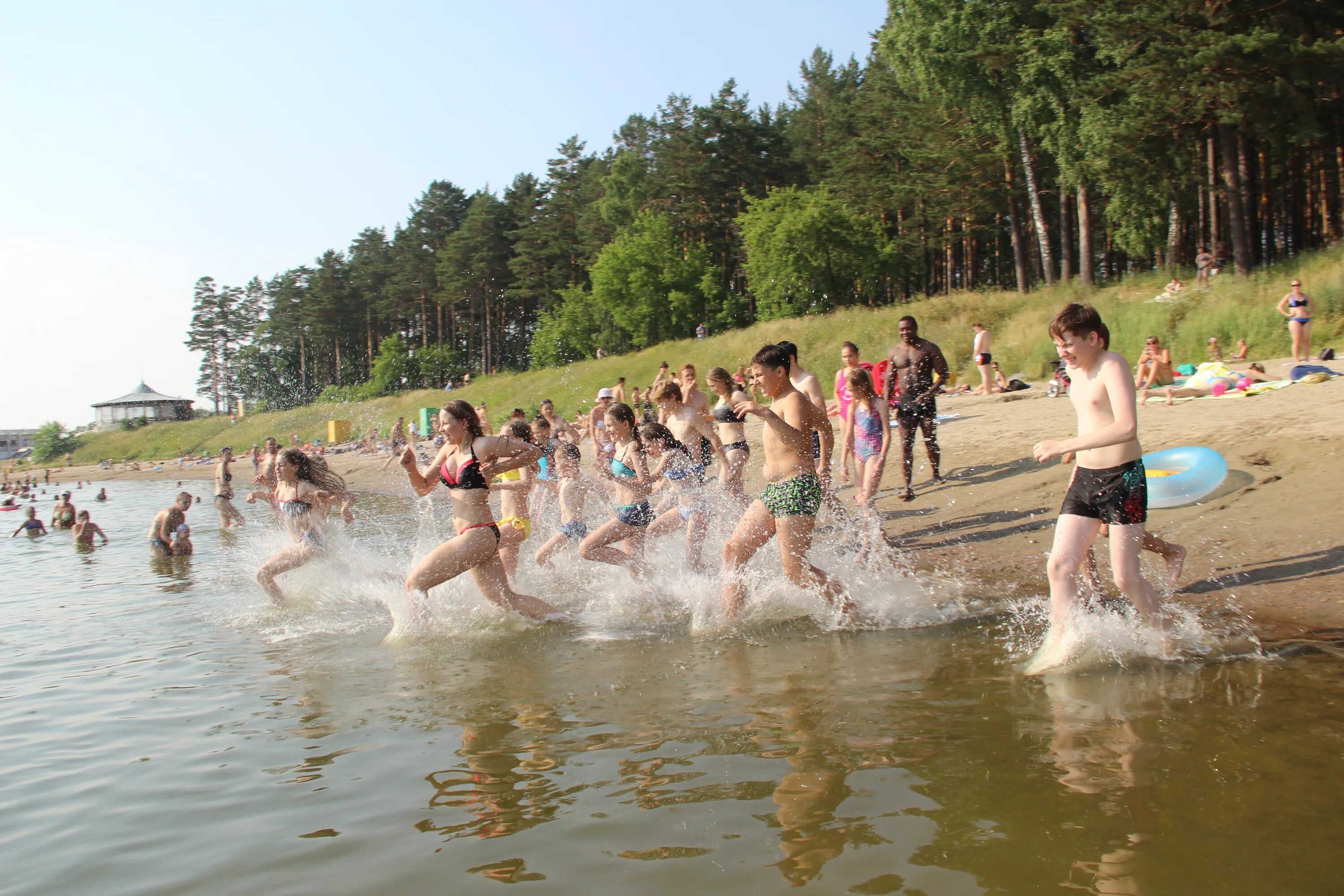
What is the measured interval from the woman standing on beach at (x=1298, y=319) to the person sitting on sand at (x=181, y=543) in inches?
652

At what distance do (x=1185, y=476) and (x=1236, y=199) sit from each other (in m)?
16.7

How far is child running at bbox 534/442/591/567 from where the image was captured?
8.84 metres

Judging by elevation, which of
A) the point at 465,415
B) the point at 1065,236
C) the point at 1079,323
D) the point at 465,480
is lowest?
the point at 465,480

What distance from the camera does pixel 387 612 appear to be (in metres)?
8.23

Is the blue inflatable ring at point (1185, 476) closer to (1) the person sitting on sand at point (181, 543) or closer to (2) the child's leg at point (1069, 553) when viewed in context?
(2) the child's leg at point (1069, 553)

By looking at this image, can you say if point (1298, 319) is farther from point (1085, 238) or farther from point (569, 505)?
point (1085, 238)

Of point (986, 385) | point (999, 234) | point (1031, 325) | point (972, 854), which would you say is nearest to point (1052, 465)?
point (986, 385)

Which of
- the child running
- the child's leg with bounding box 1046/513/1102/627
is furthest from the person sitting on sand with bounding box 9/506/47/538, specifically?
the child's leg with bounding box 1046/513/1102/627

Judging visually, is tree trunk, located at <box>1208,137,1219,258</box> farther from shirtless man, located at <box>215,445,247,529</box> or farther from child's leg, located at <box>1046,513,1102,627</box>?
shirtless man, located at <box>215,445,247,529</box>

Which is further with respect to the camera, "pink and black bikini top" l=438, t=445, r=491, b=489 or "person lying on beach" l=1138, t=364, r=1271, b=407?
"person lying on beach" l=1138, t=364, r=1271, b=407

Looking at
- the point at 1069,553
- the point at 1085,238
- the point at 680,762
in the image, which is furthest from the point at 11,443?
the point at 1069,553

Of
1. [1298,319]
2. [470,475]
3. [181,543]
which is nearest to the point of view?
[470,475]

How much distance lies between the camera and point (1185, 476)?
28.4 feet

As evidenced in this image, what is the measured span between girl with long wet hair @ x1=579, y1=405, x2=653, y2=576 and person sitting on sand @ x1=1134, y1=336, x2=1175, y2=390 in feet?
28.0
